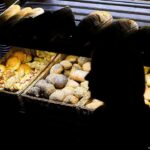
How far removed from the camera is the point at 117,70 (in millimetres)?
2543

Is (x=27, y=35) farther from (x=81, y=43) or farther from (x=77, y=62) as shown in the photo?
(x=77, y=62)

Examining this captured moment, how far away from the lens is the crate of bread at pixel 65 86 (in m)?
4.31

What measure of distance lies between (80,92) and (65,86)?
12.8 inches

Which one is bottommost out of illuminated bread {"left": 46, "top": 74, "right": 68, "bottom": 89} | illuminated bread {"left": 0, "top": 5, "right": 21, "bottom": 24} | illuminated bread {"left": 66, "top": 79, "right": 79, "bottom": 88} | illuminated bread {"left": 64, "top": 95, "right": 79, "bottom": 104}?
illuminated bread {"left": 64, "top": 95, "right": 79, "bottom": 104}

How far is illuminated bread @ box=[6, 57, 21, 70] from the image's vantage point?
504 cm

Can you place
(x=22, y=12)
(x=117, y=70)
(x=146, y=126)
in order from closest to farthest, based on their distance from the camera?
1. (x=117, y=70)
2. (x=146, y=126)
3. (x=22, y=12)

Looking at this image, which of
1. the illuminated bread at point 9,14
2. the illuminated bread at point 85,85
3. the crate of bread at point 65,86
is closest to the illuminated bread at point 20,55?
the crate of bread at point 65,86

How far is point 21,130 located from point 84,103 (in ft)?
4.00

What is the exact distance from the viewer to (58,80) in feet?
15.4

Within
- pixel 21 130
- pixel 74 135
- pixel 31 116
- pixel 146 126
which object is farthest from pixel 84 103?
pixel 146 126

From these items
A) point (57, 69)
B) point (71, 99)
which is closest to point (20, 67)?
point (57, 69)

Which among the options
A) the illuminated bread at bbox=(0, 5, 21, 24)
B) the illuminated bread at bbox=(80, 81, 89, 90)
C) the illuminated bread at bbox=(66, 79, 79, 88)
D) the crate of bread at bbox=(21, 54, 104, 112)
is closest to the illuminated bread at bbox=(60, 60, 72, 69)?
the crate of bread at bbox=(21, 54, 104, 112)

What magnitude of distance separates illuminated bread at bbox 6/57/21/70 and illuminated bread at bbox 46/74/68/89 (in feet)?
1.93

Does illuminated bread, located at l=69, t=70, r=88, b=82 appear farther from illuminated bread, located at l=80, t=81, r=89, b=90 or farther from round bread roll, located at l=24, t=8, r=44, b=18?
round bread roll, located at l=24, t=8, r=44, b=18
